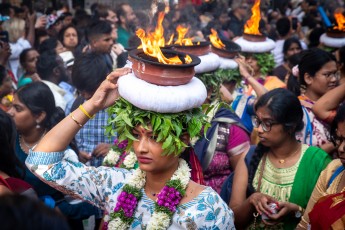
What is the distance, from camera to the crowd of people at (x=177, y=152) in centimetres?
278

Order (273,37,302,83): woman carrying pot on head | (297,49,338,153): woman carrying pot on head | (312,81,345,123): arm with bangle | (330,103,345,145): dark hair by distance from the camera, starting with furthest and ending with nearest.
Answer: (273,37,302,83): woman carrying pot on head, (297,49,338,153): woman carrying pot on head, (312,81,345,123): arm with bangle, (330,103,345,145): dark hair

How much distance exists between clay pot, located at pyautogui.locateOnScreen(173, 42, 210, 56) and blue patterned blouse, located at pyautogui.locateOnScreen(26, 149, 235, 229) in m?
1.65

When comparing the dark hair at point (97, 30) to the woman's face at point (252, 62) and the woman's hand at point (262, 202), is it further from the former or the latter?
the woman's hand at point (262, 202)

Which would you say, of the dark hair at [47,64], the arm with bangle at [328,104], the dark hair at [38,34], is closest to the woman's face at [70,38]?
the dark hair at [38,34]

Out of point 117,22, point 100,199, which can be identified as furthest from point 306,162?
point 117,22

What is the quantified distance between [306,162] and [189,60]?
143 cm

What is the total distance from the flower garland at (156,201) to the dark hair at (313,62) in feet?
9.14

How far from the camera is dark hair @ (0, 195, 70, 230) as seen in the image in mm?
1503

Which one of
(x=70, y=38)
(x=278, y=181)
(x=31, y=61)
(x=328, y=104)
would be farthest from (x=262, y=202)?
(x=70, y=38)

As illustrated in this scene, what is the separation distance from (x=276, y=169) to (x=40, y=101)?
2164 millimetres

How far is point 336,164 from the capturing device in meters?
3.41

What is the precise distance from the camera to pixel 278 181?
150 inches

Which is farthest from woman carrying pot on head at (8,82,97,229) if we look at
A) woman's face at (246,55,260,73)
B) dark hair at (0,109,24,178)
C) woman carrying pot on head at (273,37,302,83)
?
woman carrying pot on head at (273,37,302,83)

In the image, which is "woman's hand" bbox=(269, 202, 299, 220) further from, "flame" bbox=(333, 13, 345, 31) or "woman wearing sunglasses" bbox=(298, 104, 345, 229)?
"flame" bbox=(333, 13, 345, 31)
